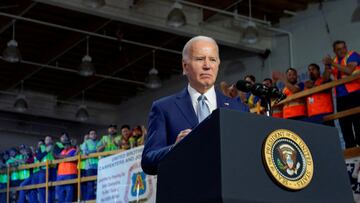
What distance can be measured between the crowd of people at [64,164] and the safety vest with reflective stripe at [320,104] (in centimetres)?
362

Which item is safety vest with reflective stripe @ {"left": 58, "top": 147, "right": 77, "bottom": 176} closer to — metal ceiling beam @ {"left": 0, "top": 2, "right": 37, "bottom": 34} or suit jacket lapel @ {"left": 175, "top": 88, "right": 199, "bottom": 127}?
metal ceiling beam @ {"left": 0, "top": 2, "right": 37, "bottom": 34}

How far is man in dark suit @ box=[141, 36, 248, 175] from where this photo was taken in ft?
7.91

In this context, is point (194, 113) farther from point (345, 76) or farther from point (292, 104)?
point (292, 104)

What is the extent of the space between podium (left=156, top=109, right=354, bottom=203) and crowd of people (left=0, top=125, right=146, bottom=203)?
360 inches

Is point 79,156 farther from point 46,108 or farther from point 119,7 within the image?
point 46,108

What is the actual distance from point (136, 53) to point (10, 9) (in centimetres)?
410

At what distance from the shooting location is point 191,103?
2.46 metres

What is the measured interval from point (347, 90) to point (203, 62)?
19.9 feet

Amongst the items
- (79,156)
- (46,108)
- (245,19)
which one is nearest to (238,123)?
(79,156)

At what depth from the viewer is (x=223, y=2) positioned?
48.6 feet

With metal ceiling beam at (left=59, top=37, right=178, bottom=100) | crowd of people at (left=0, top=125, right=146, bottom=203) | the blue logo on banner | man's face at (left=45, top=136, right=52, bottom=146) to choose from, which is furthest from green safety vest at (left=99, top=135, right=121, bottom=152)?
metal ceiling beam at (left=59, top=37, right=178, bottom=100)

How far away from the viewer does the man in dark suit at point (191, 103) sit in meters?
2.41

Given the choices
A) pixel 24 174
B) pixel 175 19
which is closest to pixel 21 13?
pixel 24 174

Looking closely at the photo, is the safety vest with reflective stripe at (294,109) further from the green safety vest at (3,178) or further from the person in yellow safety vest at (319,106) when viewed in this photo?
the green safety vest at (3,178)
